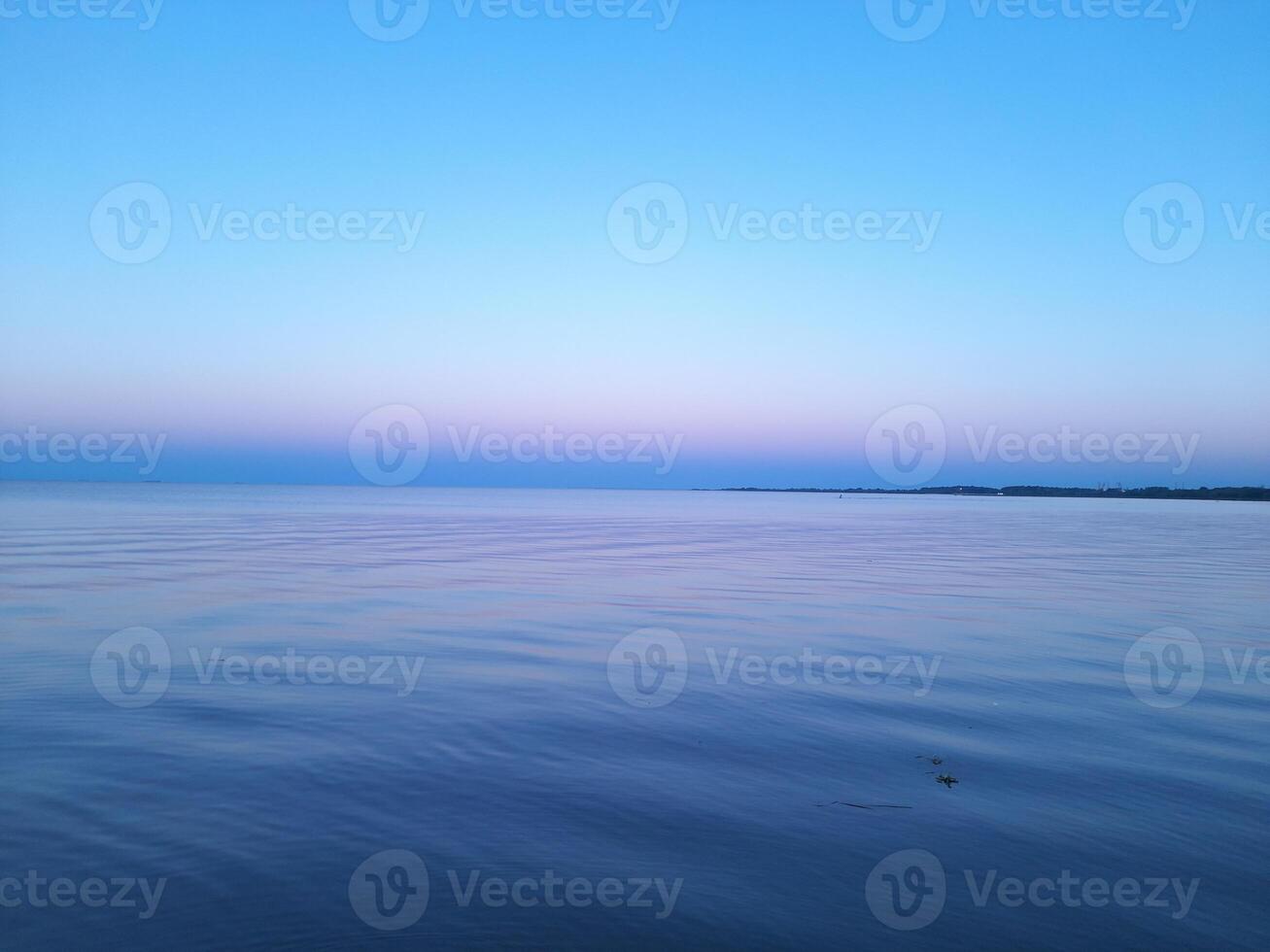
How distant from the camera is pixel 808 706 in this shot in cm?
1074

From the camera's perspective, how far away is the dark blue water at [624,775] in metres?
5.64

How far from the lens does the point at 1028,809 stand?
743 centimetres

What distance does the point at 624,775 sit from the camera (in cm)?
816

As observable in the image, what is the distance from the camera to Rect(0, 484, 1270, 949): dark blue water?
5.64 m

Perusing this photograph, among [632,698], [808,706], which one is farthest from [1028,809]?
[632,698]

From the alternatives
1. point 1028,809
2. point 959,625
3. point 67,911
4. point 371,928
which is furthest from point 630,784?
point 959,625

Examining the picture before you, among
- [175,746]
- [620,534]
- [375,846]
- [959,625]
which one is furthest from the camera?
[620,534]

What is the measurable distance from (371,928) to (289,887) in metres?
0.78

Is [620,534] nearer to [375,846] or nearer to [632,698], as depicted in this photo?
[632,698]

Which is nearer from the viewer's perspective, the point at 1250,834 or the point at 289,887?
the point at 289,887

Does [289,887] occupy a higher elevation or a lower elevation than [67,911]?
higher

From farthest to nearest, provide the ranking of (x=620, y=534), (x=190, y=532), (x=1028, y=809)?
(x=620, y=534) < (x=190, y=532) < (x=1028, y=809)

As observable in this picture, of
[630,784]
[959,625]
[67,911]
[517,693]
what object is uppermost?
[959,625]

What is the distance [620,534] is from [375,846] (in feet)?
139
